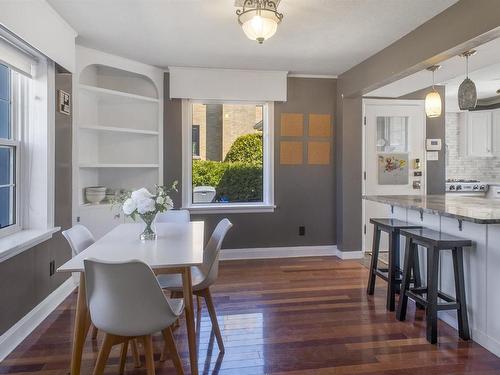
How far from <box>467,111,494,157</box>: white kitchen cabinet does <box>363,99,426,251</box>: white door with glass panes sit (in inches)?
64.9

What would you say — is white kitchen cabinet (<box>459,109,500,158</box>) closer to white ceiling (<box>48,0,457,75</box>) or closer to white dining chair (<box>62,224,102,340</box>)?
white ceiling (<box>48,0,457,75</box>)

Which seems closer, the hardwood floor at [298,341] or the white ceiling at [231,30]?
the hardwood floor at [298,341]

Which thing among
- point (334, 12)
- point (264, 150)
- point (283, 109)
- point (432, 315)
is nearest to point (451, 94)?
point (283, 109)

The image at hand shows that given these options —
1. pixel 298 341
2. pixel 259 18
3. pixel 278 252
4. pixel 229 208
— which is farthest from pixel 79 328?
pixel 278 252

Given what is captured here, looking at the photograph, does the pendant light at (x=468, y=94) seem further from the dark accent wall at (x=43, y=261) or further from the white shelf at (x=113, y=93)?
the dark accent wall at (x=43, y=261)

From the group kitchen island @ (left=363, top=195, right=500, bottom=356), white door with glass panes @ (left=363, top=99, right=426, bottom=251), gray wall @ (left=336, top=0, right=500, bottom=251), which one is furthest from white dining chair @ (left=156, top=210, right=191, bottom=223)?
white door with glass panes @ (left=363, top=99, right=426, bottom=251)

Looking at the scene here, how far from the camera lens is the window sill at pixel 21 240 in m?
2.31

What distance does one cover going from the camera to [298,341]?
2.51 metres

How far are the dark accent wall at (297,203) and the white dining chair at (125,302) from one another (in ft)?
9.59

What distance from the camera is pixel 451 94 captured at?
5.41 metres

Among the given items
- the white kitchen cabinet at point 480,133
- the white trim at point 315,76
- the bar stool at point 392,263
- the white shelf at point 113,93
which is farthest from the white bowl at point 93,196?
the white kitchen cabinet at point 480,133

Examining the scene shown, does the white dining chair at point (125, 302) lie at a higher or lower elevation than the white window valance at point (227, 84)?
lower

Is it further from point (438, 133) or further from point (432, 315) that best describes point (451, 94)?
point (432, 315)

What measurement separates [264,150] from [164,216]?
191 cm
